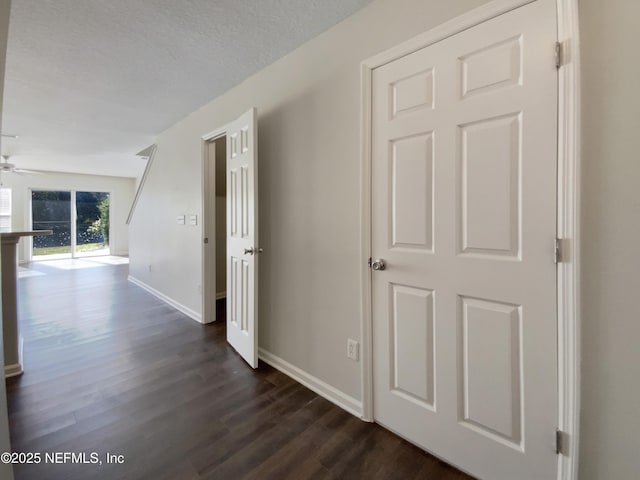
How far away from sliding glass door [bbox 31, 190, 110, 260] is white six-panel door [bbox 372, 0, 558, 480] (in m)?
9.56

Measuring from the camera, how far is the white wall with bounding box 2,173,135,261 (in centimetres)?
687

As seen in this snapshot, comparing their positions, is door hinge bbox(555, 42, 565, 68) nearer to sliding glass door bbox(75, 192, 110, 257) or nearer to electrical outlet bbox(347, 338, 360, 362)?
electrical outlet bbox(347, 338, 360, 362)

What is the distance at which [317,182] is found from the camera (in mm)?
1886

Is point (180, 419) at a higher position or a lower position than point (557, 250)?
lower

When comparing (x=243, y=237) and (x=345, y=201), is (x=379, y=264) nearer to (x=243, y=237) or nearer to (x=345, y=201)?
(x=345, y=201)

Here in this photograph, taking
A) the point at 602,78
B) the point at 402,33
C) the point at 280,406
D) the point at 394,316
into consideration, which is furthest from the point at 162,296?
the point at 602,78

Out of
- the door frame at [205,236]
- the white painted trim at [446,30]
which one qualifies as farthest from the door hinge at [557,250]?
the door frame at [205,236]

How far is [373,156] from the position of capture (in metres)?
1.53

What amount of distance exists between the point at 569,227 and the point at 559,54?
63 cm

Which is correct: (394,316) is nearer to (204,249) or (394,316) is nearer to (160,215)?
(204,249)

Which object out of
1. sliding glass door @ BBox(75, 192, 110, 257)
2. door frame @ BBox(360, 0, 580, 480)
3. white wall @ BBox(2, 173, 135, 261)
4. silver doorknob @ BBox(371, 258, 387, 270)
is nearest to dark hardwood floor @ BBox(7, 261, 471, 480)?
door frame @ BBox(360, 0, 580, 480)

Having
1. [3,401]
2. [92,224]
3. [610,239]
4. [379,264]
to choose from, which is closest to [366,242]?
[379,264]

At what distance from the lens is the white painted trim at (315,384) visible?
168 cm

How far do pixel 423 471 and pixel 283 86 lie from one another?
8.28 feet
